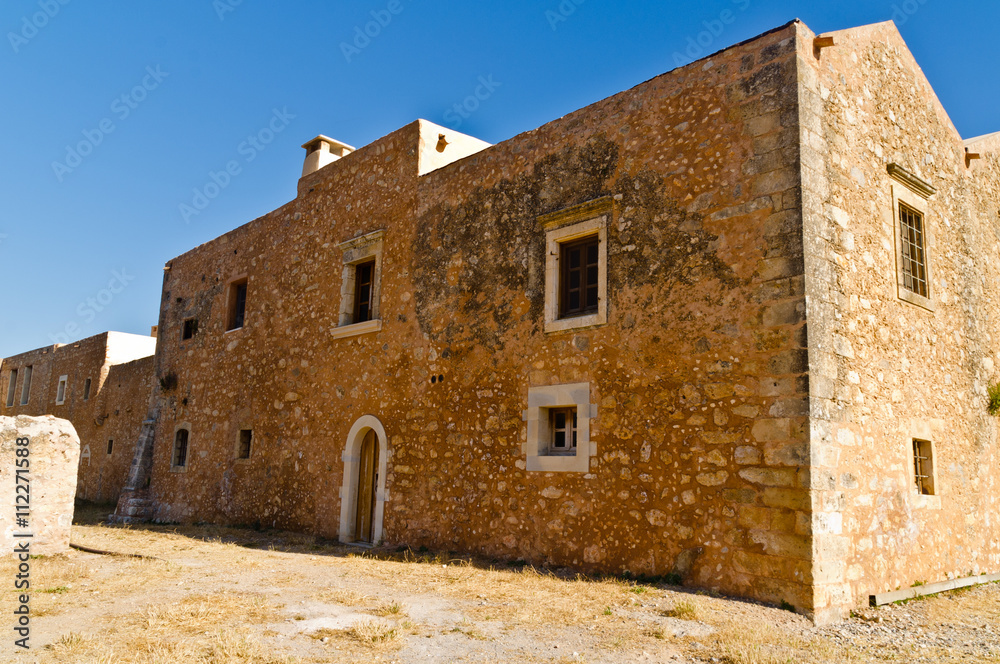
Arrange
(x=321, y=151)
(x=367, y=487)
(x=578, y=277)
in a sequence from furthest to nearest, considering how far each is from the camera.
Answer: (x=321, y=151) → (x=367, y=487) → (x=578, y=277)

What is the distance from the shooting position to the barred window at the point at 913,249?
8.10 m

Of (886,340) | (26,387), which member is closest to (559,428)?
(886,340)

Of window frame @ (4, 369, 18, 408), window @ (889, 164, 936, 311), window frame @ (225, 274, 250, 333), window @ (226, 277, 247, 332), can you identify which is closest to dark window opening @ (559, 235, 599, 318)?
window @ (889, 164, 936, 311)

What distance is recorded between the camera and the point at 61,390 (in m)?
22.7

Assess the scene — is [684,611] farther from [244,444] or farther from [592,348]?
[244,444]

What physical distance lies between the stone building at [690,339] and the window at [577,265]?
0.10 ft

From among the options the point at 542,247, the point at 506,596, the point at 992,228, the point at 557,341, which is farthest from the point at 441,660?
the point at 992,228

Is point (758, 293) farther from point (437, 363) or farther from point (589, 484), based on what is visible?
point (437, 363)

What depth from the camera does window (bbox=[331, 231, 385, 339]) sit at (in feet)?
36.5

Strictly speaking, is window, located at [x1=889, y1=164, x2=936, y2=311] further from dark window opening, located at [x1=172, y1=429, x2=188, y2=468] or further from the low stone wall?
dark window opening, located at [x1=172, y1=429, x2=188, y2=468]

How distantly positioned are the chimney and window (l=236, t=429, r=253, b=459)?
16.3ft

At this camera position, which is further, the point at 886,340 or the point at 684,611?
the point at 886,340

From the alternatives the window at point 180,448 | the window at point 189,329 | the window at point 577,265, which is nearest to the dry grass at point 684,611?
the window at point 577,265

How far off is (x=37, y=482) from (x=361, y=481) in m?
4.31
